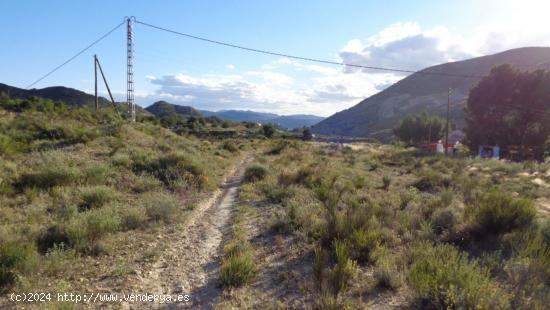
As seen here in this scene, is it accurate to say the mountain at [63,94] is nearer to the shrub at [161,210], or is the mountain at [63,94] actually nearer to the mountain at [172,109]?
the mountain at [172,109]

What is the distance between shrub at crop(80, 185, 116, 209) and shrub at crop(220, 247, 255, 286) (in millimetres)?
5096

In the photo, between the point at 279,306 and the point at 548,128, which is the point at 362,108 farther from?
the point at 279,306

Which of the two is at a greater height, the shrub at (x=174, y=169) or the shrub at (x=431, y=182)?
the shrub at (x=174, y=169)

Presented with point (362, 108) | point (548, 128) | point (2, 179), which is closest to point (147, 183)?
point (2, 179)

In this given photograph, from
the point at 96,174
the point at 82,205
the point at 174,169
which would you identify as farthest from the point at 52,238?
the point at 174,169

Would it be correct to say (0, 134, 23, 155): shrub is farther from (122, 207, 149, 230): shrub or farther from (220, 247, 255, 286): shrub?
(220, 247, 255, 286): shrub

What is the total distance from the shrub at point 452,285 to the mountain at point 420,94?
137 m

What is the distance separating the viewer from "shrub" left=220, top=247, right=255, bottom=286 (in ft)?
18.1

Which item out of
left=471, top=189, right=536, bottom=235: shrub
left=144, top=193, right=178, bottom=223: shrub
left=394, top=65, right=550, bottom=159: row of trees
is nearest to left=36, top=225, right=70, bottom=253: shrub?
left=144, top=193, right=178, bottom=223: shrub

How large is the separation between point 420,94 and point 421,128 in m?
107

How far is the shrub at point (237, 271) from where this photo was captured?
552cm

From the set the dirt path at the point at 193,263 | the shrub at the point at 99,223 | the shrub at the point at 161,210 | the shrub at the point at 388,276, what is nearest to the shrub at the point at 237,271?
the dirt path at the point at 193,263

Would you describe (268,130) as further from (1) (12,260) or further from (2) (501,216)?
(1) (12,260)

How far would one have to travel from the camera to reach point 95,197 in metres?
9.64
